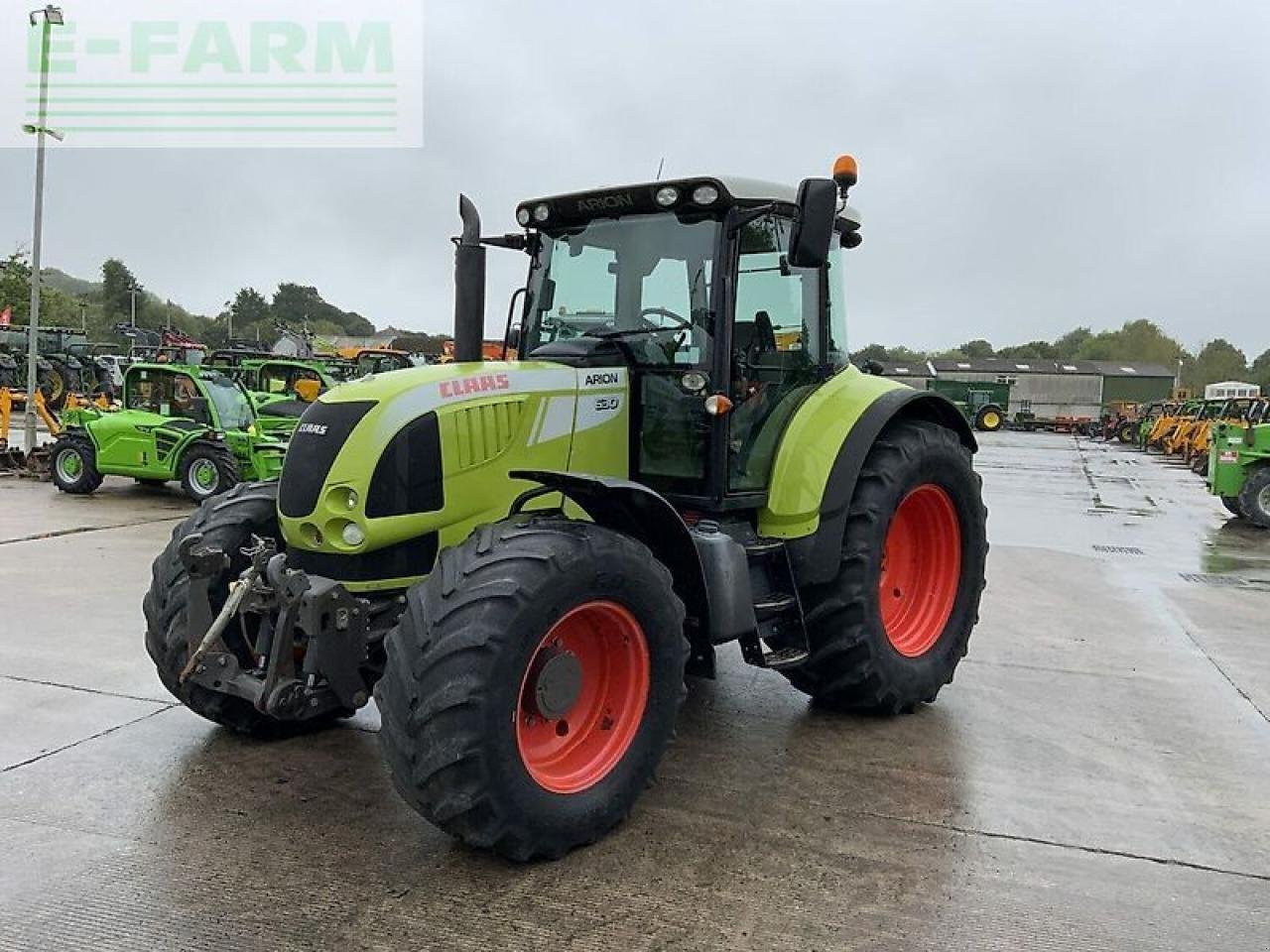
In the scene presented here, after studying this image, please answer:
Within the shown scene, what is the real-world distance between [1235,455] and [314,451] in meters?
13.2

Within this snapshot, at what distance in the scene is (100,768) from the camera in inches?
148

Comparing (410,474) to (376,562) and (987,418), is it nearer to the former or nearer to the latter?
(376,562)

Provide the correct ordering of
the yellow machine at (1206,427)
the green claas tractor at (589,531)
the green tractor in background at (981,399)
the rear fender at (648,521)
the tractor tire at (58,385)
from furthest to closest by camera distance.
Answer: the green tractor in background at (981,399)
the tractor tire at (58,385)
the yellow machine at (1206,427)
the rear fender at (648,521)
the green claas tractor at (589,531)

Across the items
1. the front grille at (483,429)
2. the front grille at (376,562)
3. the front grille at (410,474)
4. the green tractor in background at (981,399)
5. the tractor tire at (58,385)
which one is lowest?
the front grille at (376,562)

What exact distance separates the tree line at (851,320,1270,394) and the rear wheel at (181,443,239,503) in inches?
2316

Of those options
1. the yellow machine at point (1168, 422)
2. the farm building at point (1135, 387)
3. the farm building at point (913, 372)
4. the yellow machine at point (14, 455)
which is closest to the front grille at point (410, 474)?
the yellow machine at point (14, 455)

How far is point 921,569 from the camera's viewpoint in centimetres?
512

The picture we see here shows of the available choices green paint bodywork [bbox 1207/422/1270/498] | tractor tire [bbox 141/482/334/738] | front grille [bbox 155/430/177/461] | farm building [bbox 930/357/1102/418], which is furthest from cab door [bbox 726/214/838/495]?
farm building [bbox 930/357/1102/418]

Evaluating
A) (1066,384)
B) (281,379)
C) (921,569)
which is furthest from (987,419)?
(921,569)

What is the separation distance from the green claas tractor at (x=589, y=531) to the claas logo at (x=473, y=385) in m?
0.02

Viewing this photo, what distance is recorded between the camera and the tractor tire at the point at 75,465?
1232cm

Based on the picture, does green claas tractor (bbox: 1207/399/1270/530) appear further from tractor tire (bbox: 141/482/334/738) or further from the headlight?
tractor tire (bbox: 141/482/334/738)

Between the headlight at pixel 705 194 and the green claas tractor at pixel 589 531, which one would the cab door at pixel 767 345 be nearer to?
the green claas tractor at pixel 589 531

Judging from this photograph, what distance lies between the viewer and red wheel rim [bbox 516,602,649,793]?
3215mm
